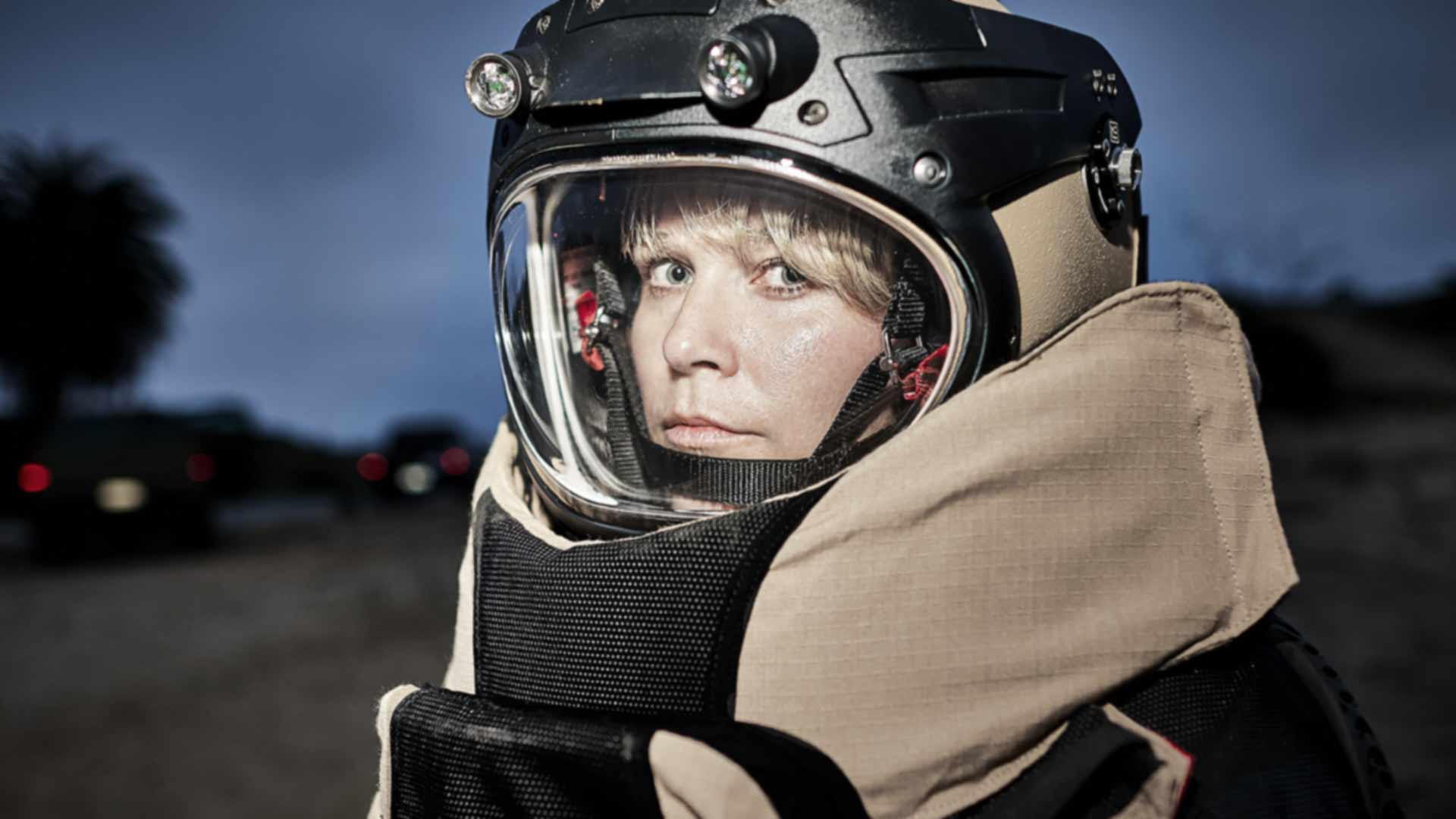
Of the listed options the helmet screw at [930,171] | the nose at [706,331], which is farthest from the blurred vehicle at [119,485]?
the helmet screw at [930,171]

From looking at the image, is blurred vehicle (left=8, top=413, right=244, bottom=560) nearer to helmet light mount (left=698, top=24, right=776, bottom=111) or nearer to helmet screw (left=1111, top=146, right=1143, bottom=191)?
helmet light mount (left=698, top=24, right=776, bottom=111)

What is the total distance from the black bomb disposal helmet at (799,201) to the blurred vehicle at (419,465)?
16493 millimetres

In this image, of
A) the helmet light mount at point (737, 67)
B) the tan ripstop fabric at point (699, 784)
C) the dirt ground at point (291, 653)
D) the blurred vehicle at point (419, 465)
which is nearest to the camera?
the tan ripstop fabric at point (699, 784)

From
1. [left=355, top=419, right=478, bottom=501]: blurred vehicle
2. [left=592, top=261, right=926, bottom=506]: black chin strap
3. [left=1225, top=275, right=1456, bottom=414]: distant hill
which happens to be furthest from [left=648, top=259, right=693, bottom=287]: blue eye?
[left=355, top=419, right=478, bottom=501]: blurred vehicle

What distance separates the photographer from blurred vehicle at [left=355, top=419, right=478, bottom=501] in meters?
17.8

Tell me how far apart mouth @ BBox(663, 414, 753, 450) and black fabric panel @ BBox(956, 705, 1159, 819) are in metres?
0.55

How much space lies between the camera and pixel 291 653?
6980 millimetres

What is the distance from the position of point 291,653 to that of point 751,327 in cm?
640

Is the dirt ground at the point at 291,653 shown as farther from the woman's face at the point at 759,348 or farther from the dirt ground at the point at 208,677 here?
the woman's face at the point at 759,348

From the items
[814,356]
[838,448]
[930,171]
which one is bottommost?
[838,448]

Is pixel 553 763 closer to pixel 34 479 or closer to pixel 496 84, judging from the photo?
pixel 496 84

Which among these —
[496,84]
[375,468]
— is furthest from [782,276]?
[375,468]

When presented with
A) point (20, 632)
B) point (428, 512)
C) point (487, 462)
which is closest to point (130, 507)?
point (20, 632)

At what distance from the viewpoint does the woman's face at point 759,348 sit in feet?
4.80
